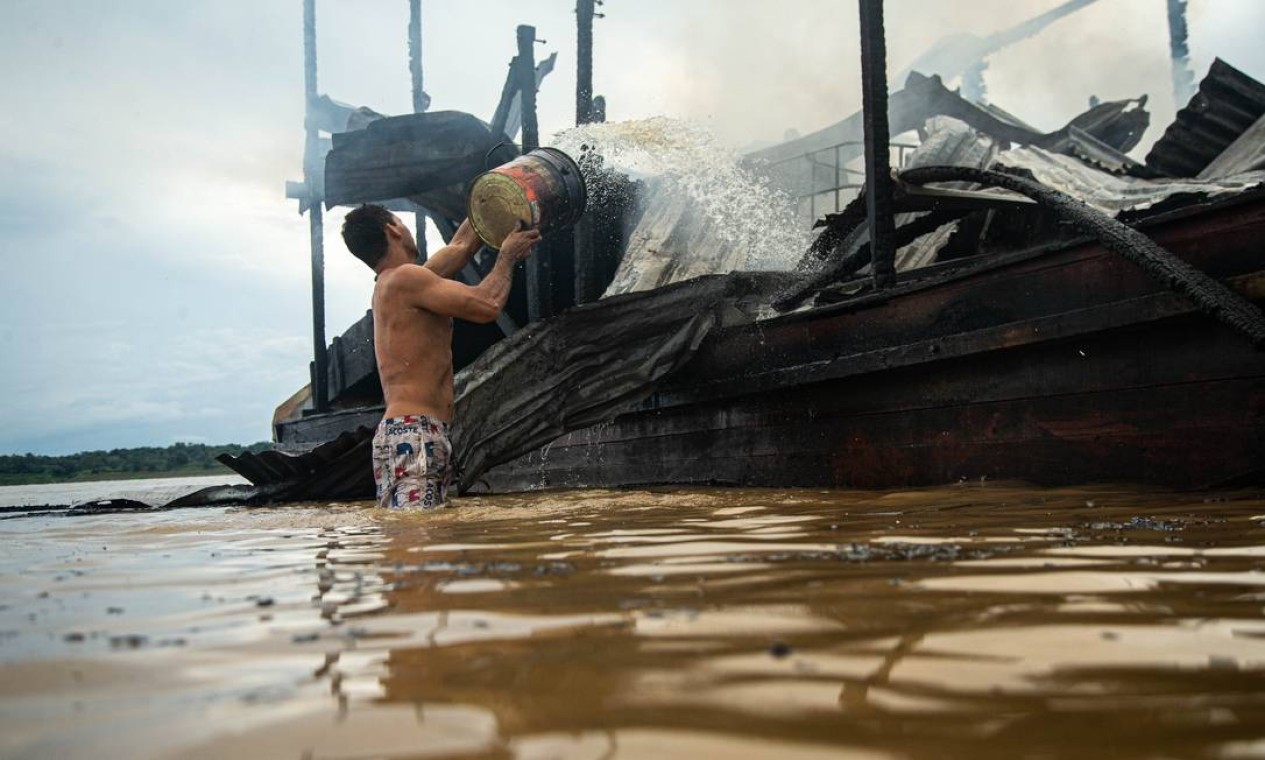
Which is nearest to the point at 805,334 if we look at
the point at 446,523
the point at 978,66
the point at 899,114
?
the point at 446,523

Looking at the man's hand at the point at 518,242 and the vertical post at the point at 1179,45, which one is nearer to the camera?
the man's hand at the point at 518,242

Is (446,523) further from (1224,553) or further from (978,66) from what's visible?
(978,66)

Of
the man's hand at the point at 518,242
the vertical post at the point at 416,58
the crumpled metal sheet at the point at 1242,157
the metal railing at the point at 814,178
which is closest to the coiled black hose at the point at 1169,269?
the man's hand at the point at 518,242

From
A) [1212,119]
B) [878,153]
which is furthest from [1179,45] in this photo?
[878,153]

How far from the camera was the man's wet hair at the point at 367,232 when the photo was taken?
589cm

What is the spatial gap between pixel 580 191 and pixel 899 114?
12211 mm

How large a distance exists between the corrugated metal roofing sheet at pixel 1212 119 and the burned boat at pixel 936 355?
0.06 feet

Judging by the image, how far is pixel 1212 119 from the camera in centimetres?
883

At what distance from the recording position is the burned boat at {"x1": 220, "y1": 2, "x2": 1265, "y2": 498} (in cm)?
397

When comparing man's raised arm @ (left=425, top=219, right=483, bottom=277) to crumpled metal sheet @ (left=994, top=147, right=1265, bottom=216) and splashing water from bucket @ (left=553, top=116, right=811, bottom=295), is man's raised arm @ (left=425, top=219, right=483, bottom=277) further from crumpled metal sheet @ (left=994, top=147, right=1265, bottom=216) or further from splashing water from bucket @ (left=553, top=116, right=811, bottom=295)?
crumpled metal sheet @ (left=994, top=147, right=1265, bottom=216)

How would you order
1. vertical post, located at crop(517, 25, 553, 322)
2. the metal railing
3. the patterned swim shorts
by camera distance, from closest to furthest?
the patterned swim shorts, vertical post, located at crop(517, 25, 553, 322), the metal railing

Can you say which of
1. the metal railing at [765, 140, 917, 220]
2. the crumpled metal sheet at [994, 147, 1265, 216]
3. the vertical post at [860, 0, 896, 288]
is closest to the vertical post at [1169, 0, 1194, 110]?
the metal railing at [765, 140, 917, 220]

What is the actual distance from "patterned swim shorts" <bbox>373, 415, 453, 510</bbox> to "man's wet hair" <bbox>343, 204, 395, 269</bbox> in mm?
1074

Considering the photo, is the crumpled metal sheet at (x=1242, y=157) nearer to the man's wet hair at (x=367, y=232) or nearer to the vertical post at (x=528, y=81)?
the vertical post at (x=528, y=81)
